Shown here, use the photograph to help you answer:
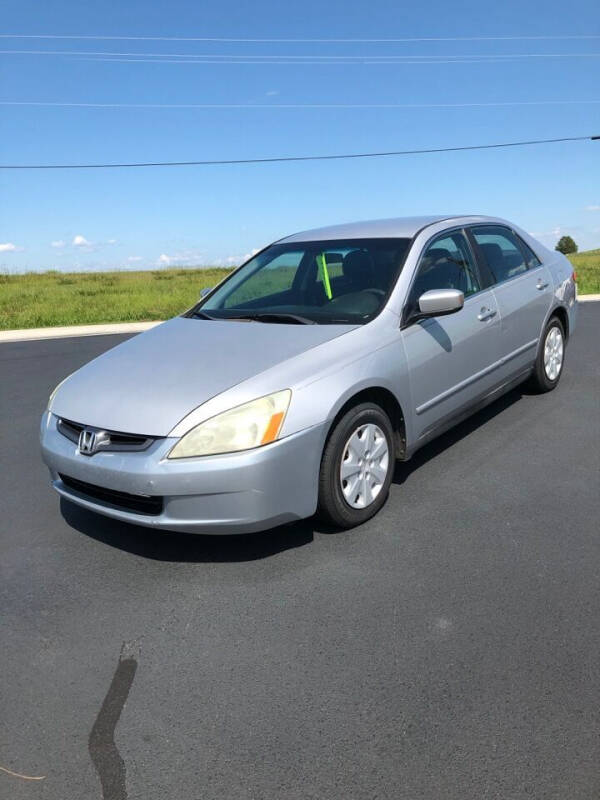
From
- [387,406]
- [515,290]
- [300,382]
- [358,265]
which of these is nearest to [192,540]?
[300,382]

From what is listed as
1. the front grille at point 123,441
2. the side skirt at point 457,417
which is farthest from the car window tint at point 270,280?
the front grille at point 123,441

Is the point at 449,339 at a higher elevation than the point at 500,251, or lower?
lower

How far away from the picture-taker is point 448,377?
14.2ft

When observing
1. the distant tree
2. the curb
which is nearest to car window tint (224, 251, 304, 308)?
the curb

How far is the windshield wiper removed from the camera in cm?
407

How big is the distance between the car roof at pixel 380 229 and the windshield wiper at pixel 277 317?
36.1 inches

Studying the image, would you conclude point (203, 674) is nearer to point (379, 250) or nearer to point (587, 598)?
point (587, 598)

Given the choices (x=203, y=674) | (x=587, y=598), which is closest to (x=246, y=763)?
(x=203, y=674)

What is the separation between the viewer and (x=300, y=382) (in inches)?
A: 131

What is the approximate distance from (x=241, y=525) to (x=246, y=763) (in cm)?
120

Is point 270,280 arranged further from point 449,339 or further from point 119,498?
point 119,498

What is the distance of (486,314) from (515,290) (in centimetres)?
65

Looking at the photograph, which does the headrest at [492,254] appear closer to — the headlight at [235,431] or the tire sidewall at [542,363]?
the tire sidewall at [542,363]

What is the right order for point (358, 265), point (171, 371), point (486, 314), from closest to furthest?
1. point (171, 371)
2. point (358, 265)
3. point (486, 314)
